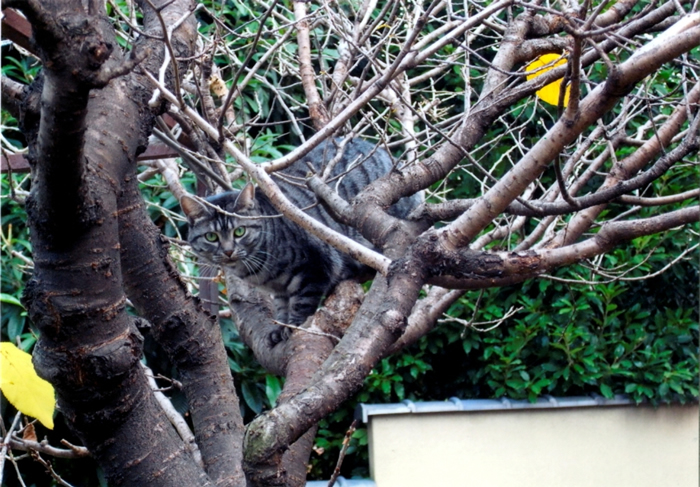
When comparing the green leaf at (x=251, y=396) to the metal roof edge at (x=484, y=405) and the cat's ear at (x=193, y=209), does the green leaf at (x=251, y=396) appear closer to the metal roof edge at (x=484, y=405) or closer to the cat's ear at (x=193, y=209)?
the metal roof edge at (x=484, y=405)

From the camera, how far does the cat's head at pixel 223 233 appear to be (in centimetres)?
251

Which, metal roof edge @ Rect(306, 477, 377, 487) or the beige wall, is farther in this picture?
the beige wall

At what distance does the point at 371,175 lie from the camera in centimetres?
278

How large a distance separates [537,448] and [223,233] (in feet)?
6.09

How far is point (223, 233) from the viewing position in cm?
258

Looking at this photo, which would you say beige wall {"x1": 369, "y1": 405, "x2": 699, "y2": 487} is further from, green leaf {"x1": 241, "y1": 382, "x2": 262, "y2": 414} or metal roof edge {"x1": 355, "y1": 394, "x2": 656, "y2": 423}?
green leaf {"x1": 241, "y1": 382, "x2": 262, "y2": 414}

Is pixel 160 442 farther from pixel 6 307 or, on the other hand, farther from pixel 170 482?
pixel 6 307

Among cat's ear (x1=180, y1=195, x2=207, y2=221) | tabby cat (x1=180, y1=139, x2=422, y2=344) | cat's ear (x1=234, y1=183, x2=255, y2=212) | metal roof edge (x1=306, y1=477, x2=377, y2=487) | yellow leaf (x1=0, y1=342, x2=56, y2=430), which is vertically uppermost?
cat's ear (x1=180, y1=195, x2=207, y2=221)

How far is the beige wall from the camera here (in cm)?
327

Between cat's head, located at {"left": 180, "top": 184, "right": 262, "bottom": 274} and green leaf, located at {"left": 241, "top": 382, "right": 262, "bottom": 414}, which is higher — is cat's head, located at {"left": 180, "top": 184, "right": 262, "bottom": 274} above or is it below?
above

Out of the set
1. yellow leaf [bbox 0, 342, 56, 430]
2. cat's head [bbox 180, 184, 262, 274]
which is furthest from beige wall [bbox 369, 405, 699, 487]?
yellow leaf [bbox 0, 342, 56, 430]

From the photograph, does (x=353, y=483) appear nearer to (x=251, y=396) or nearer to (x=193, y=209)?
(x=251, y=396)

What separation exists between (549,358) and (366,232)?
7.61 ft

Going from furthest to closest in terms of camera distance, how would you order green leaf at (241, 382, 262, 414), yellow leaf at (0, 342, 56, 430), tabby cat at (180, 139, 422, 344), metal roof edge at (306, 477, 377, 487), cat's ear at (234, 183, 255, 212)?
green leaf at (241, 382, 262, 414)
metal roof edge at (306, 477, 377, 487)
tabby cat at (180, 139, 422, 344)
cat's ear at (234, 183, 255, 212)
yellow leaf at (0, 342, 56, 430)
